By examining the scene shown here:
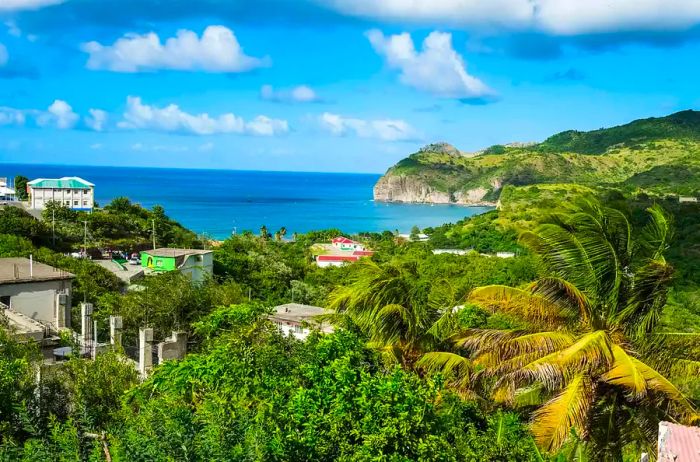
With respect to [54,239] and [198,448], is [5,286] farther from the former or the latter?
[54,239]

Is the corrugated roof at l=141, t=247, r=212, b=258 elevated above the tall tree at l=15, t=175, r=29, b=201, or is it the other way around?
the tall tree at l=15, t=175, r=29, b=201

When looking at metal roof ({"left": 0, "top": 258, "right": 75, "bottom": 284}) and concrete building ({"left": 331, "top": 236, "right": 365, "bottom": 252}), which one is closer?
metal roof ({"left": 0, "top": 258, "right": 75, "bottom": 284})

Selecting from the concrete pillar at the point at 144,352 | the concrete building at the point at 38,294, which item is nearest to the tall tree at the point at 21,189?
the concrete building at the point at 38,294

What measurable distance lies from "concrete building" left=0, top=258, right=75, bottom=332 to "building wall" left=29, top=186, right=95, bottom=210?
54.0 meters

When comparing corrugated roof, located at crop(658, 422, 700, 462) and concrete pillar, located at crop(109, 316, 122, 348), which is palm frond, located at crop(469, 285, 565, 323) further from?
concrete pillar, located at crop(109, 316, 122, 348)

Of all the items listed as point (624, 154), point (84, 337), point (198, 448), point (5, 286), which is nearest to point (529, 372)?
point (198, 448)

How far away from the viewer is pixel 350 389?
7.04 metres

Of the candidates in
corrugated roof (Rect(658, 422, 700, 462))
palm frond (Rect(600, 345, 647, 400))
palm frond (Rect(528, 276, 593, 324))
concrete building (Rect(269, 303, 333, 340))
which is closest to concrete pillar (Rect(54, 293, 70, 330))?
concrete building (Rect(269, 303, 333, 340))

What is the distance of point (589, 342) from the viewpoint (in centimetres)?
850

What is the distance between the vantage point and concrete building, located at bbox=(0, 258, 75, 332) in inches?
714

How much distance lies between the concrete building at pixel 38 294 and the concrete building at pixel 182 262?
1769 centimetres

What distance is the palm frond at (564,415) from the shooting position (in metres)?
8.16

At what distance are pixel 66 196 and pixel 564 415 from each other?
70.9 m

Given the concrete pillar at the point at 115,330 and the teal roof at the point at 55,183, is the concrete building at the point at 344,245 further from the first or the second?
the concrete pillar at the point at 115,330
